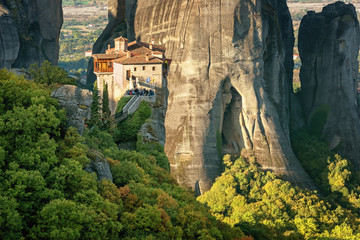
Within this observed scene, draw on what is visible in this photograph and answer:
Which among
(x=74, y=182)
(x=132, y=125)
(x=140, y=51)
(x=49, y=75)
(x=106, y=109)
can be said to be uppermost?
(x=140, y=51)

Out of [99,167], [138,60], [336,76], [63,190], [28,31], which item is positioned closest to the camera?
[63,190]

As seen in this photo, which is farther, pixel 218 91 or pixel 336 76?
pixel 336 76

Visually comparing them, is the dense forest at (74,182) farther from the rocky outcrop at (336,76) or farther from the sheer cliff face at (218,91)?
the rocky outcrop at (336,76)

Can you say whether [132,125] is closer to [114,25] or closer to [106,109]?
[106,109]

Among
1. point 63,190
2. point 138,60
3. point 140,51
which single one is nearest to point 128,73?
point 138,60

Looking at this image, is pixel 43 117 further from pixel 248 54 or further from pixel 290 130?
pixel 290 130

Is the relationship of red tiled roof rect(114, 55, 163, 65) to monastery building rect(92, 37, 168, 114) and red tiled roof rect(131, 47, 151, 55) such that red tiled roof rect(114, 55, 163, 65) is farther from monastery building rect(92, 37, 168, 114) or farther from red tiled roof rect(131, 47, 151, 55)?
red tiled roof rect(131, 47, 151, 55)
